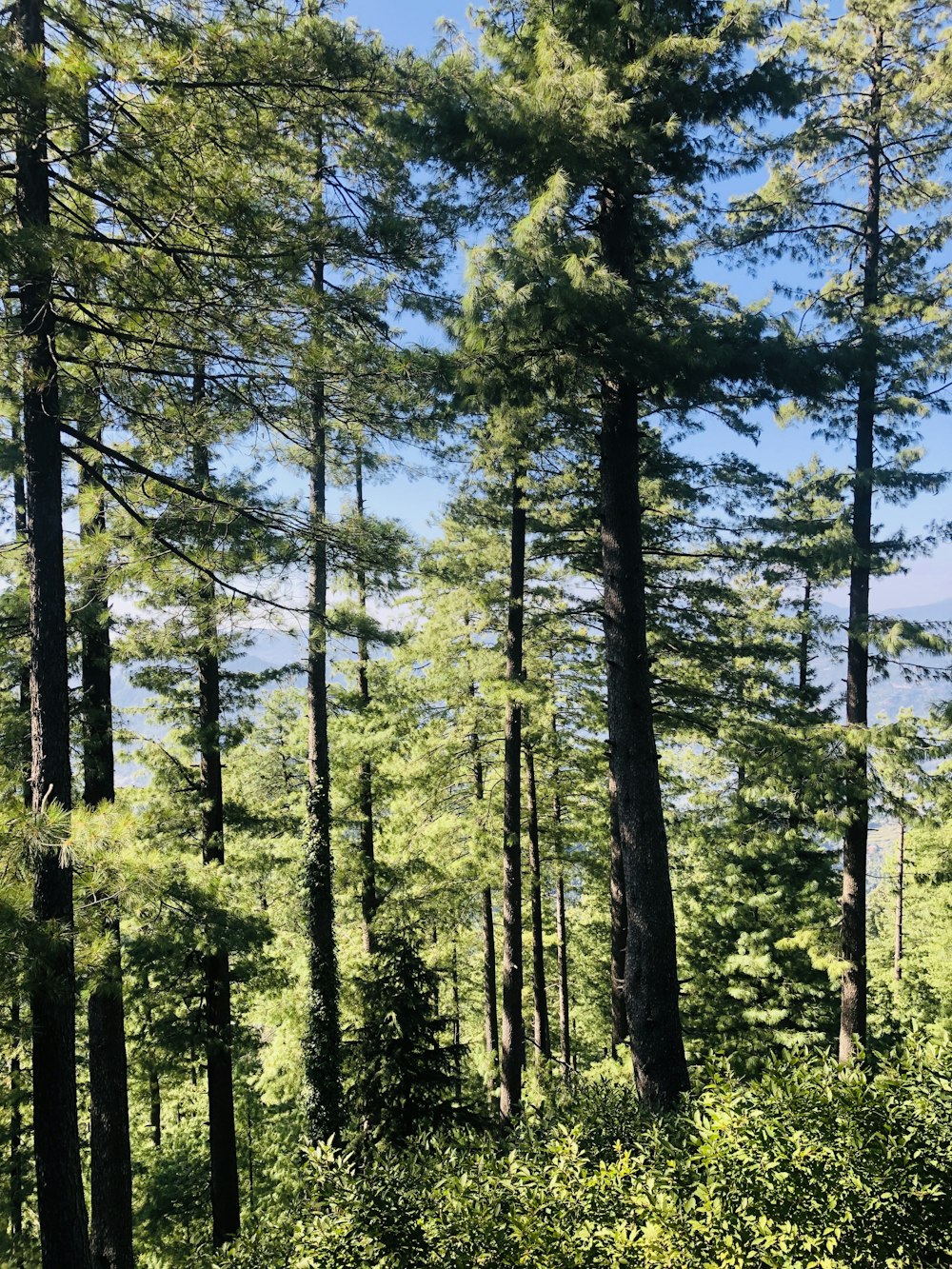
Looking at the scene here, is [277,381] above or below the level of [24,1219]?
above

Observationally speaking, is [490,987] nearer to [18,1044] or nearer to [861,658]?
[18,1044]

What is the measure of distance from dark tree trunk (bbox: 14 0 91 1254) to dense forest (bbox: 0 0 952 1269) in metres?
0.03

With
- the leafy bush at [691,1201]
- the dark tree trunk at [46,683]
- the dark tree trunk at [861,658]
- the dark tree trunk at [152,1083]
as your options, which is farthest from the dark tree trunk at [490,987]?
the leafy bush at [691,1201]

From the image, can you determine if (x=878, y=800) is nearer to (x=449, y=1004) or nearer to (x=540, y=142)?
(x=540, y=142)

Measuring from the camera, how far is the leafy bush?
3.31m

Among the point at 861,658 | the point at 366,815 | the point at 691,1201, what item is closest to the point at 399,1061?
the point at 691,1201

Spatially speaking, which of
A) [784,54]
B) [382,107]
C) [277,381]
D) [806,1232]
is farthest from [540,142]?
[806,1232]

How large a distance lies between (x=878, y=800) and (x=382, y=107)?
10.0 meters

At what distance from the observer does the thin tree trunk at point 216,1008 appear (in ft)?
32.2

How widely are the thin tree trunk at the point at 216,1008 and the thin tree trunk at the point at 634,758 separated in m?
5.56

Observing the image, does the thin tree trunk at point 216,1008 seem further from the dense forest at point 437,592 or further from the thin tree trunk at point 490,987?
the thin tree trunk at point 490,987

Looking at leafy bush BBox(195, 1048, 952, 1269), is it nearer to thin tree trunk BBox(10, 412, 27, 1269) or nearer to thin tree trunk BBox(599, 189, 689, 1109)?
thin tree trunk BBox(599, 189, 689, 1109)

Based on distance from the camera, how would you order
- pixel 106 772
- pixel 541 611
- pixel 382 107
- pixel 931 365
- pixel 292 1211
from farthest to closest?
1. pixel 541 611
2. pixel 931 365
3. pixel 106 772
4. pixel 382 107
5. pixel 292 1211

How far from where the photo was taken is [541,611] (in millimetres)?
11406
